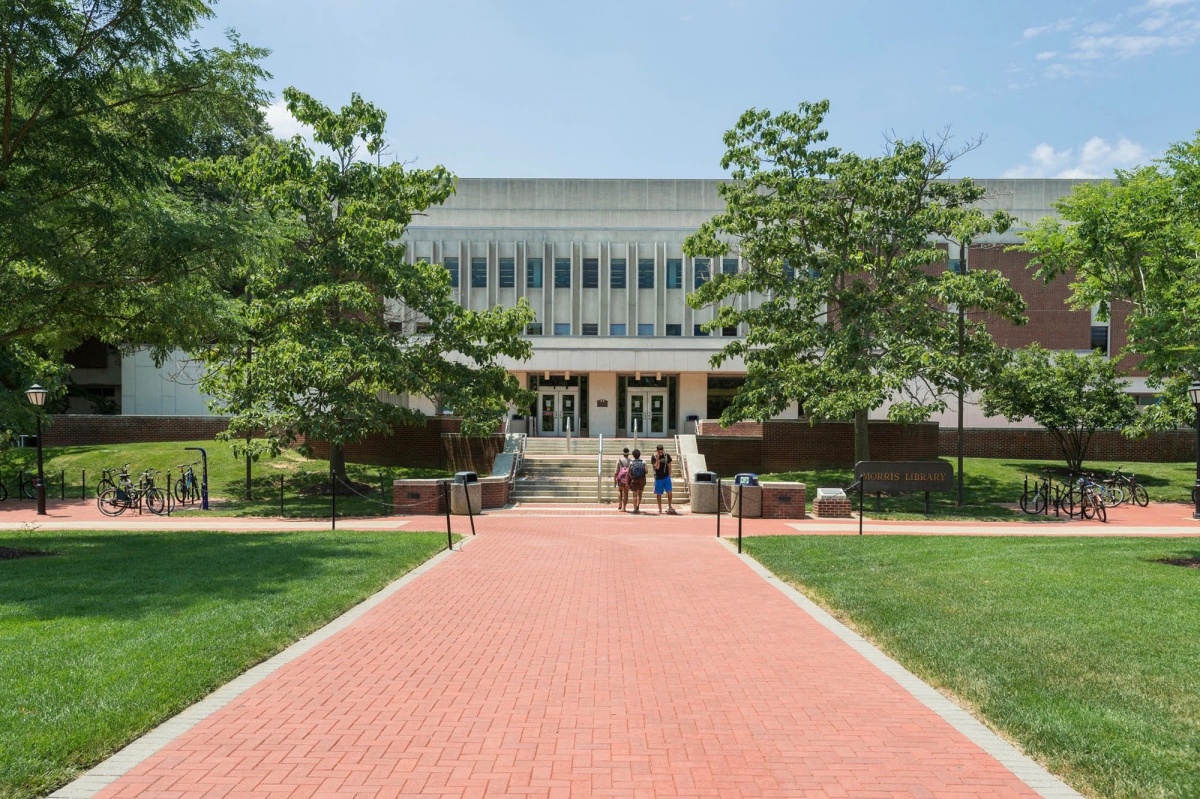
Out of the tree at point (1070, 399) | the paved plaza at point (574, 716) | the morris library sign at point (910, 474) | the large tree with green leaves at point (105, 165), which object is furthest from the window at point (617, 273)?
the paved plaza at point (574, 716)

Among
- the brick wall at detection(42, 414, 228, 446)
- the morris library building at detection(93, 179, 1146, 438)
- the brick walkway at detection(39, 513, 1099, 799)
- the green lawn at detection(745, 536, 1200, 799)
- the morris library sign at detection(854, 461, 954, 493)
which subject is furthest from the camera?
the morris library building at detection(93, 179, 1146, 438)

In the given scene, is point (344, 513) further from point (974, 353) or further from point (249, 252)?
point (974, 353)

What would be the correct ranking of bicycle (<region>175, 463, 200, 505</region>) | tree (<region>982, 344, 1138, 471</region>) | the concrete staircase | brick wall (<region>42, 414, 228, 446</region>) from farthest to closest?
1. brick wall (<region>42, 414, 228, 446</region>)
2. tree (<region>982, 344, 1138, 471</region>)
3. the concrete staircase
4. bicycle (<region>175, 463, 200, 505</region>)

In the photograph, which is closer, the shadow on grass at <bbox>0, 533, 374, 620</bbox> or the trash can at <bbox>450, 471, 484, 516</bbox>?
the shadow on grass at <bbox>0, 533, 374, 620</bbox>

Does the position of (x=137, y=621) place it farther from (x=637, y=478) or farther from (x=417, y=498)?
(x=637, y=478)

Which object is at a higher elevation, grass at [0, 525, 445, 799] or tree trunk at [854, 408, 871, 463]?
tree trunk at [854, 408, 871, 463]

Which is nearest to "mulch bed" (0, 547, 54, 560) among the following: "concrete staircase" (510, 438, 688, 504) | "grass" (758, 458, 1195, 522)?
"concrete staircase" (510, 438, 688, 504)

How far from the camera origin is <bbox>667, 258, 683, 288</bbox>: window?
41344 mm

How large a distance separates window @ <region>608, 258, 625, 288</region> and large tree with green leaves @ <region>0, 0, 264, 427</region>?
26916 mm

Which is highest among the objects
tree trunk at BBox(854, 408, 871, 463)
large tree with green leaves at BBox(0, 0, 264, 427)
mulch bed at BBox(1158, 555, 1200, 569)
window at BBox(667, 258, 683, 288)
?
window at BBox(667, 258, 683, 288)

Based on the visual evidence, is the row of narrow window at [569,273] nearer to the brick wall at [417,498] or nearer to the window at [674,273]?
the window at [674,273]

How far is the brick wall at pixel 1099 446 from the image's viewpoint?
3469cm

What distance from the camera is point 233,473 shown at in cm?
2847

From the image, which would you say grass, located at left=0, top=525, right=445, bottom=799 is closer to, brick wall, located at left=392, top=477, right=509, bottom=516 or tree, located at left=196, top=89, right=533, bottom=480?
brick wall, located at left=392, top=477, right=509, bottom=516
